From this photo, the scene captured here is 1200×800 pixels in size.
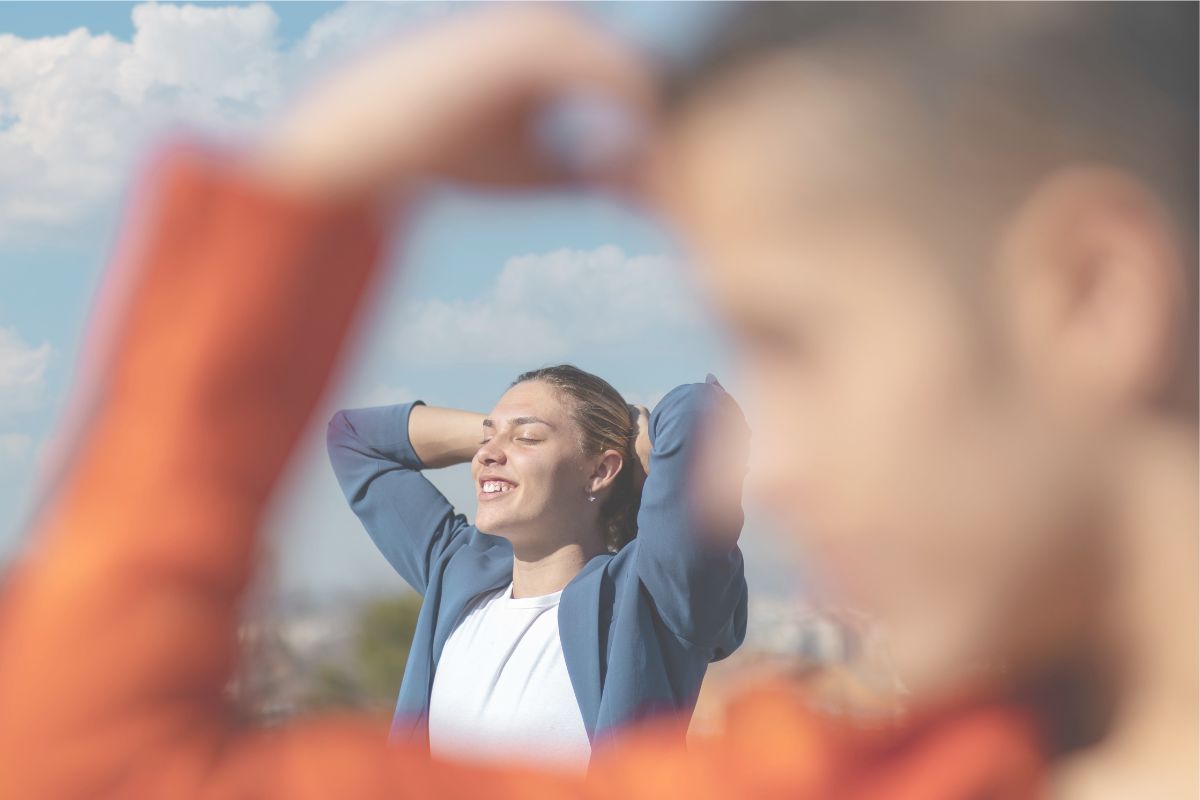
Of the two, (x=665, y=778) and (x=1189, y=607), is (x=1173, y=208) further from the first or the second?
(x=665, y=778)

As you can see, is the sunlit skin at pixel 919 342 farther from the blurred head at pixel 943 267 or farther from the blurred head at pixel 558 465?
the blurred head at pixel 558 465

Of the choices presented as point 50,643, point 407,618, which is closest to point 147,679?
point 50,643

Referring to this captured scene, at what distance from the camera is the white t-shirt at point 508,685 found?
6.32 ft

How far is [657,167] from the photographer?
1.20 ft

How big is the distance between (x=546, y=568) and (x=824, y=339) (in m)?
1.94

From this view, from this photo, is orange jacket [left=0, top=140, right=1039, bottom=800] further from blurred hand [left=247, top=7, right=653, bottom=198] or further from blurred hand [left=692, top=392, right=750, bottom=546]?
blurred hand [left=692, top=392, right=750, bottom=546]

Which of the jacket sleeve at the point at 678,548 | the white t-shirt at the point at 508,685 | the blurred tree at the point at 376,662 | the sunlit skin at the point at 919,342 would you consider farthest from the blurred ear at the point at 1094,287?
the white t-shirt at the point at 508,685

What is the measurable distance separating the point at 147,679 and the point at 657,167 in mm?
243

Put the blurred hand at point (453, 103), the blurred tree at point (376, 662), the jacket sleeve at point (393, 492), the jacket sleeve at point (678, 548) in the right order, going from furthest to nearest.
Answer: the jacket sleeve at point (393, 492) → the jacket sleeve at point (678, 548) → the blurred tree at point (376, 662) → the blurred hand at point (453, 103)

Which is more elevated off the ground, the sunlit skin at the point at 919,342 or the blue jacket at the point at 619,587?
the blue jacket at the point at 619,587

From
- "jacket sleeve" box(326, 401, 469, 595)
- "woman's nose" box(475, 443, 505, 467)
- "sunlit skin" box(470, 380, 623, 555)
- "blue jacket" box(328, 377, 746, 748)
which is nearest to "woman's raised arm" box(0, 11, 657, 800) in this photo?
"blue jacket" box(328, 377, 746, 748)

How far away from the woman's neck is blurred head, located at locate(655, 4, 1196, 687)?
1.89 metres

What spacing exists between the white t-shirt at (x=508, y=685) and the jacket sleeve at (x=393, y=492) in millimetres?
304

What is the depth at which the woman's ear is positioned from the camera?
7.80 ft
